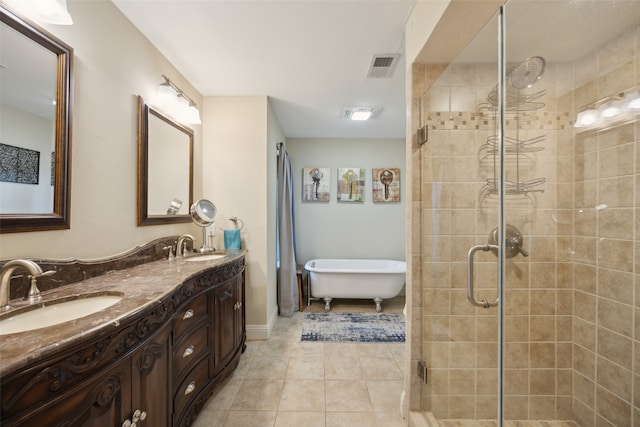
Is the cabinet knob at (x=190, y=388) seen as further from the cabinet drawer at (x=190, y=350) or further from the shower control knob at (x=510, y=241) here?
the shower control knob at (x=510, y=241)

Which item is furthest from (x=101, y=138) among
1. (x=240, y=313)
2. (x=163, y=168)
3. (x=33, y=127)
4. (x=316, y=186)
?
(x=316, y=186)

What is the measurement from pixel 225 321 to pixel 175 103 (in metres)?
1.68

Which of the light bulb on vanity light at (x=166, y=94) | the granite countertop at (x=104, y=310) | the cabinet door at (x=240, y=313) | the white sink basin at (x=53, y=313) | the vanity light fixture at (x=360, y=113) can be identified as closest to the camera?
the granite countertop at (x=104, y=310)

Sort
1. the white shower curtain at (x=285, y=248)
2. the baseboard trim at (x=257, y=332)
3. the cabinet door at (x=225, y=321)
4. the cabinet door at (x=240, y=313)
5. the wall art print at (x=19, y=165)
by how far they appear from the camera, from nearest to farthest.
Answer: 1. the wall art print at (x=19, y=165)
2. the cabinet door at (x=225, y=321)
3. the cabinet door at (x=240, y=313)
4. the baseboard trim at (x=257, y=332)
5. the white shower curtain at (x=285, y=248)

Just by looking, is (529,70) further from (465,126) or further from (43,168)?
(43,168)

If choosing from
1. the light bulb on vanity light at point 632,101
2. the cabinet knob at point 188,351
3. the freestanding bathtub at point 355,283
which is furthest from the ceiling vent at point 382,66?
the cabinet knob at point 188,351

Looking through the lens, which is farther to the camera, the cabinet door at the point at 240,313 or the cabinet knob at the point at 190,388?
the cabinet door at the point at 240,313

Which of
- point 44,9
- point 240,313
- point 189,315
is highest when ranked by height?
point 44,9

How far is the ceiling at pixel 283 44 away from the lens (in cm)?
147

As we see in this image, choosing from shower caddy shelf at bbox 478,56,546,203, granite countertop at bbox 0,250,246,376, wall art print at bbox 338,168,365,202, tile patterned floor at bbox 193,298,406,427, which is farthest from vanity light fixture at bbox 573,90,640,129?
wall art print at bbox 338,168,365,202

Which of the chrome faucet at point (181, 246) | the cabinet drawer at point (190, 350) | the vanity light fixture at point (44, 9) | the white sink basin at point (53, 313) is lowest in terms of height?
the cabinet drawer at point (190, 350)

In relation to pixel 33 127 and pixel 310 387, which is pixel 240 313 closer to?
pixel 310 387

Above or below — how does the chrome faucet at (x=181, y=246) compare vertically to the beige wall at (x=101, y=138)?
below

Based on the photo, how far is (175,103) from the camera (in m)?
1.96
